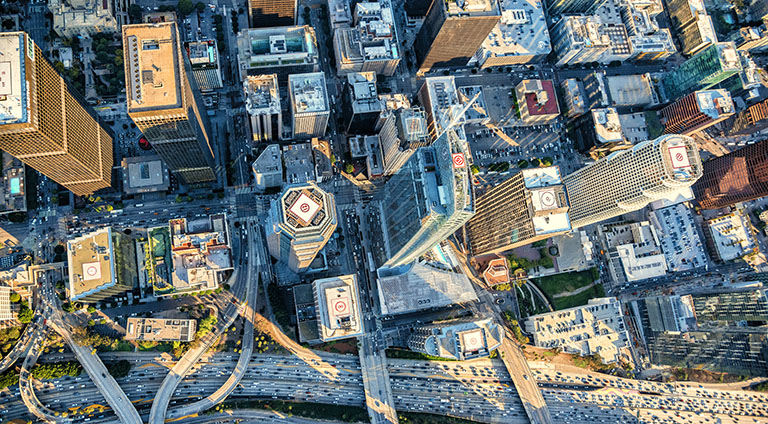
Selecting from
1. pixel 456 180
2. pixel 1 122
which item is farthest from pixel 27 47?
pixel 456 180

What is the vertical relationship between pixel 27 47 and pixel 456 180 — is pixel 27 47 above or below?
above

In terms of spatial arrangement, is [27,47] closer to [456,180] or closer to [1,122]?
[1,122]

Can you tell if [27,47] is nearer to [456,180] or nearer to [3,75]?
[3,75]

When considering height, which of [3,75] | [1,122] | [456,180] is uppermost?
[3,75]

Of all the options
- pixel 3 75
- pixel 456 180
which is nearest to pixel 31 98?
pixel 3 75

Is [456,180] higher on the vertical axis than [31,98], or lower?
lower
